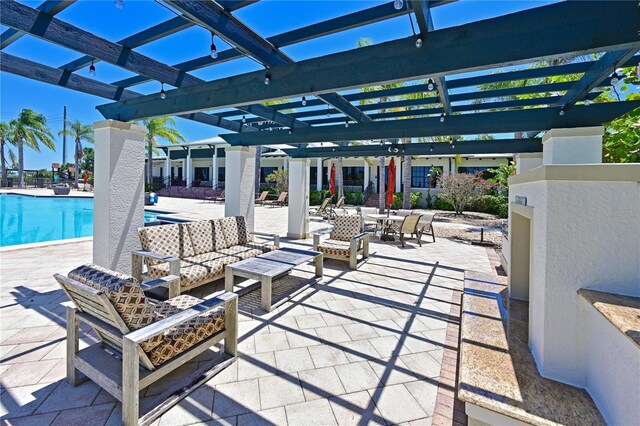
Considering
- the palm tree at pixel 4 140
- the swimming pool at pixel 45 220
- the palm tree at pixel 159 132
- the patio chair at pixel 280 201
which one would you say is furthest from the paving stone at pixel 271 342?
the palm tree at pixel 4 140

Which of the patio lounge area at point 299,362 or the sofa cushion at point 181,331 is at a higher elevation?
the sofa cushion at point 181,331

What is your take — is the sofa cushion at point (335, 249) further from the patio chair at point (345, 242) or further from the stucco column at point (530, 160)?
the stucco column at point (530, 160)

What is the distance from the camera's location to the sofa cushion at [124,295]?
2068mm

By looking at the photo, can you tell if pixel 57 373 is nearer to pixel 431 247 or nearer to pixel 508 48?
pixel 508 48

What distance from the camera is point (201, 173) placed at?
112 feet

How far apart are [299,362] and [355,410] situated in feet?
2.50

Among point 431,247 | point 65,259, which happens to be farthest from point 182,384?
point 431,247

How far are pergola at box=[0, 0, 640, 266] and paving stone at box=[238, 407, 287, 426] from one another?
3086 millimetres

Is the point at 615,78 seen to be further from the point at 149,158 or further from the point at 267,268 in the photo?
the point at 149,158

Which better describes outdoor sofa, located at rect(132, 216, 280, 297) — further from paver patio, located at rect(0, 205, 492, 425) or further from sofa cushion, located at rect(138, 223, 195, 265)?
paver patio, located at rect(0, 205, 492, 425)

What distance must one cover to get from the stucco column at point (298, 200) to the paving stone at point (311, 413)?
23.3 ft

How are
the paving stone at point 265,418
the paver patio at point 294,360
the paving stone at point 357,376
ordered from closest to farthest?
1. the paving stone at point 265,418
2. the paver patio at point 294,360
3. the paving stone at point 357,376

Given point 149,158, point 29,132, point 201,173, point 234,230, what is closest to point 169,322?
point 234,230

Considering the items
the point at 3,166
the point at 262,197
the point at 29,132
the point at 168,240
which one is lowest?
the point at 168,240
